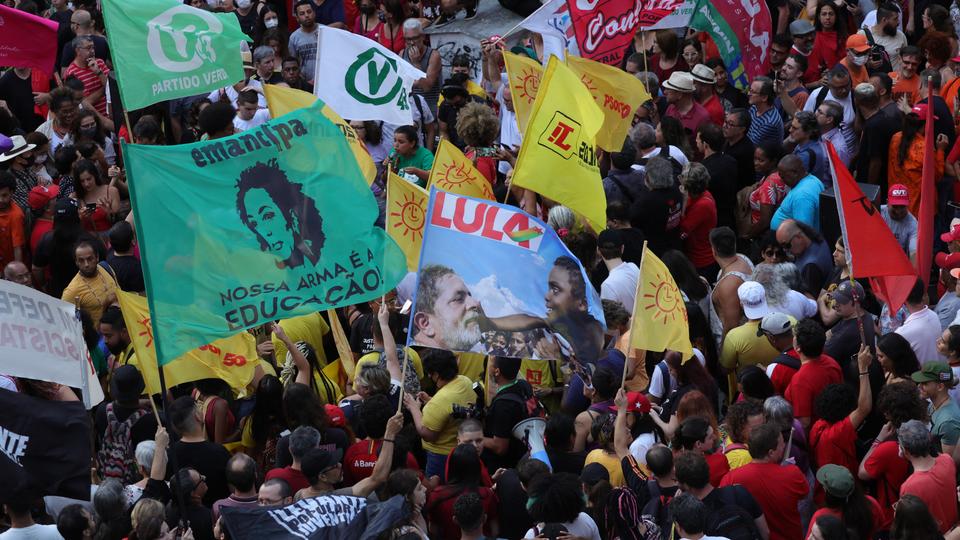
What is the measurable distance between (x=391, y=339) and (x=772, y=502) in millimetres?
2851

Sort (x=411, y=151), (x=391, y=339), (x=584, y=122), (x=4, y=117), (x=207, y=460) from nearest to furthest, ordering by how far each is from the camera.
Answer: (x=207, y=460) < (x=391, y=339) < (x=584, y=122) < (x=411, y=151) < (x=4, y=117)

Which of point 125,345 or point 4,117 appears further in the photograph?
point 4,117

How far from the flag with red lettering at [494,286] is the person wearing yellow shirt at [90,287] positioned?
3.90 m

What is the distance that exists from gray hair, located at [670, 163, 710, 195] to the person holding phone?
6.63 m

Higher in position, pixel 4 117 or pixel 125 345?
pixel 125 345

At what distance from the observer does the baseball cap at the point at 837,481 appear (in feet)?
25.7

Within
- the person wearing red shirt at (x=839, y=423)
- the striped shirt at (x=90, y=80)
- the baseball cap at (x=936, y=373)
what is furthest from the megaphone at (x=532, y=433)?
the striped shirt at (x=90, y=80)

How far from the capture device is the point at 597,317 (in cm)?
914

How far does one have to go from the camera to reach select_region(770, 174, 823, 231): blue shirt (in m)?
12.5

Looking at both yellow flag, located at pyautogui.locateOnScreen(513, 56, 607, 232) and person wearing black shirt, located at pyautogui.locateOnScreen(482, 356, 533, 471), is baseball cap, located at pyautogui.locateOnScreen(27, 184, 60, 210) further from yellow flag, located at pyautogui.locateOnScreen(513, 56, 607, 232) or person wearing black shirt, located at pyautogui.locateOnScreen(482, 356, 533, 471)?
person wearing black shirt, located at pyautogui.locateOnScreen(482, 356, 533, 471)

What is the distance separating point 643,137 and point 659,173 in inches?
33.4

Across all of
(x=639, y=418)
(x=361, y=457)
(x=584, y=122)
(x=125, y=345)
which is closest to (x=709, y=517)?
(x=639, y=418)

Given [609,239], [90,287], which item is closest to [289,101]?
[90,287]

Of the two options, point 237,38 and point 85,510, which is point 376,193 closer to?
point 237,38
